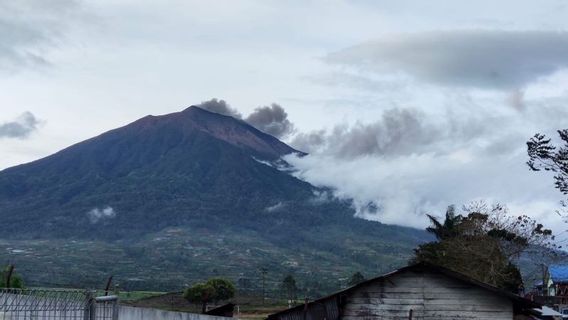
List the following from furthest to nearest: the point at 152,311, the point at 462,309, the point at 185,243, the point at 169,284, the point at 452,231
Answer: the point at 185,243 → the point at 169,284 → the point at 452,231 → the point at 462,309 → the point at 152,311

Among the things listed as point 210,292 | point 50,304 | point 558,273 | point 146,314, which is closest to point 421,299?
→ point 146,314

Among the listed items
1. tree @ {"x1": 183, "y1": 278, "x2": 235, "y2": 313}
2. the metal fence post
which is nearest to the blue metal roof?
tree @ {"x1": 183, "y1": 278, "x2": 235, "y2": 313}

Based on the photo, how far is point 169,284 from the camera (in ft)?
419

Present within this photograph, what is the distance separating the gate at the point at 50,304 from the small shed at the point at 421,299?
10.4m

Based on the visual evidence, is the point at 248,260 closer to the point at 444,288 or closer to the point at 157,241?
the point at 157,241

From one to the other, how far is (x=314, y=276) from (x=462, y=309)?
131018 mm

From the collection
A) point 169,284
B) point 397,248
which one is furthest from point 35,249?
point 397,248

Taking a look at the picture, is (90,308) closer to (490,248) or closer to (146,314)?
(146,314)

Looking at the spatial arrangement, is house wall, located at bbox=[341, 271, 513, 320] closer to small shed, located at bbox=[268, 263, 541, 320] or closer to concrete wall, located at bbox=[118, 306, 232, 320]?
small shed, located at bbox=[268, 263, 541, 320]

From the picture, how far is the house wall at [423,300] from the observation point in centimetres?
1977

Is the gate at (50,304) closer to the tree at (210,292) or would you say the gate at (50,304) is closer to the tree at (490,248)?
the tree at (490,248)

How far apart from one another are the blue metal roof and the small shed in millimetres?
35403

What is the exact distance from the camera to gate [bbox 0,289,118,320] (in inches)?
A: 398

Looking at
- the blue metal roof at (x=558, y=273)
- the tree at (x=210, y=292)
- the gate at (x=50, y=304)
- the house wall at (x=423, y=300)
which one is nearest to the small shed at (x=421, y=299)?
the house wall at (x=423, y=300)
